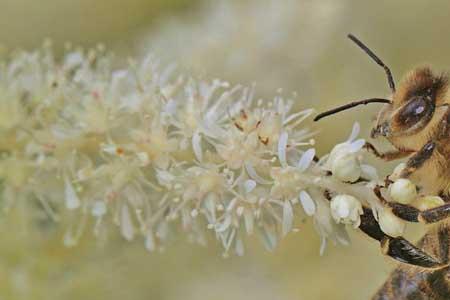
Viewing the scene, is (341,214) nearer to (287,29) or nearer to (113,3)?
(287,29)

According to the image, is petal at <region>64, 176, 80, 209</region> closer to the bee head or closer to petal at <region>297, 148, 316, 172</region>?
petal at <region>297, 148, 316, 172</region>

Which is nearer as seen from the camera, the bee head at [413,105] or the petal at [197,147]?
the bee head at [413,105]

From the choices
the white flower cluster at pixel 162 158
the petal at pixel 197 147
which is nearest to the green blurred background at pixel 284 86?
the white flower cluster at pixel 162 158

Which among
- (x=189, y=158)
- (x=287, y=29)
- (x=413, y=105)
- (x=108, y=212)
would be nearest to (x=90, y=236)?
(x=108, y=212)

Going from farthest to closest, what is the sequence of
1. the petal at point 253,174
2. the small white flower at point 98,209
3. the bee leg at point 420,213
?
the small white flower at point 98,209 < the petal at point 253,174 < the bee leg at point 420,213

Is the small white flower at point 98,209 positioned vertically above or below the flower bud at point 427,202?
above

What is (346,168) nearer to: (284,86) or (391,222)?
(391,222)

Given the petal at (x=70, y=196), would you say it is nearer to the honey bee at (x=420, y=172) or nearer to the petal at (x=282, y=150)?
the petal at (x=282, y=150)

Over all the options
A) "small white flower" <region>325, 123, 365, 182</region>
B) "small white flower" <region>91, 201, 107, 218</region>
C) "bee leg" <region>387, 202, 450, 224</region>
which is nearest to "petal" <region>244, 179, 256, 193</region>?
"small white flower" <region>325, 123, 365, 182</region>
